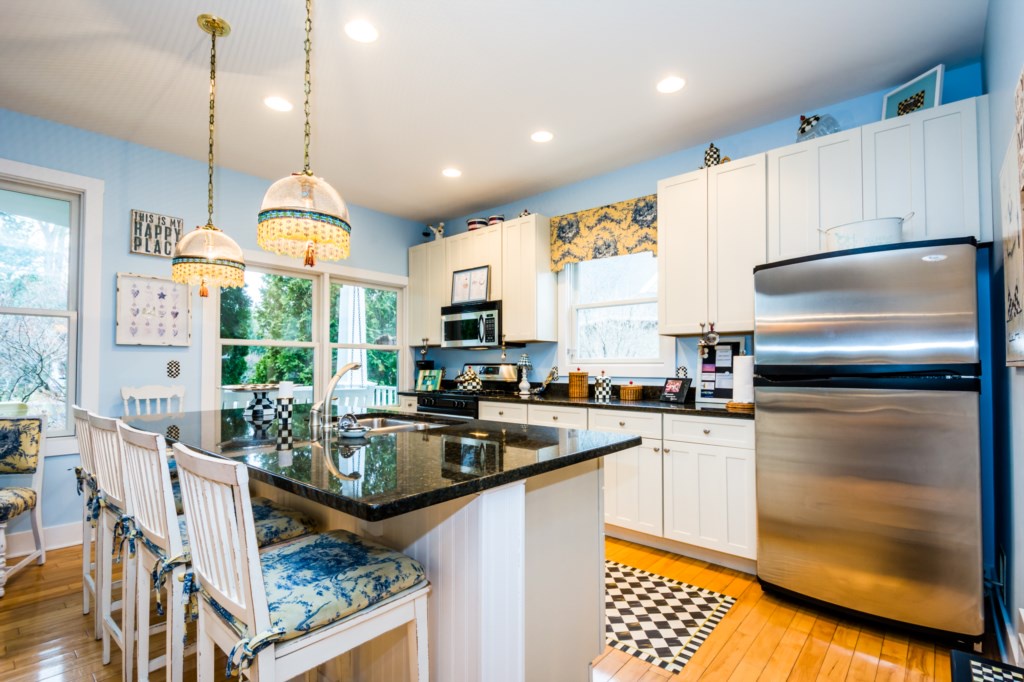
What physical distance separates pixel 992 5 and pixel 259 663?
3.34 meters

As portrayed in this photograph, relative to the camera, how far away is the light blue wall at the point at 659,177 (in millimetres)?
2730

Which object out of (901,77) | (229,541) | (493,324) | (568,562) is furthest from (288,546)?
(901,77)

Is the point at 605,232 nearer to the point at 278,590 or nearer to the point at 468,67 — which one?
the point at 468,67

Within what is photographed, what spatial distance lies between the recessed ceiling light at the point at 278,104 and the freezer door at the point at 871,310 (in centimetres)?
281

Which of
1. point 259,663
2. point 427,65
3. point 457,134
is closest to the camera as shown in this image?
point 259,663

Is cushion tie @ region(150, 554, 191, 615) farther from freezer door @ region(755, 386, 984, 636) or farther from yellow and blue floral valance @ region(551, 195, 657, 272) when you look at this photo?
yellow and blue floral valance @ region(551, 195, 657, 272)

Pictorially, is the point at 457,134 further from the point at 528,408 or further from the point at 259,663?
the point at 259,663

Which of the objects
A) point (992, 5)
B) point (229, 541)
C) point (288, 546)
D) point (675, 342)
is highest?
point (992, 5)

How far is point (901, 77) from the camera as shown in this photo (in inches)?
103

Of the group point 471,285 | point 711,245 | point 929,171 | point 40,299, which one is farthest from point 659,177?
point 40,299

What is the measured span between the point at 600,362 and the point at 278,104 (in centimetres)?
280

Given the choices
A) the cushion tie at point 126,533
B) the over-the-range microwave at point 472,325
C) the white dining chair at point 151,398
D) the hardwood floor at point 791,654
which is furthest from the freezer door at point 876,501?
the white dining chair at point 151,398

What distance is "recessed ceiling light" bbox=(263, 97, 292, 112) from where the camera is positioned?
2820 mm

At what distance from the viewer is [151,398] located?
3426mm
